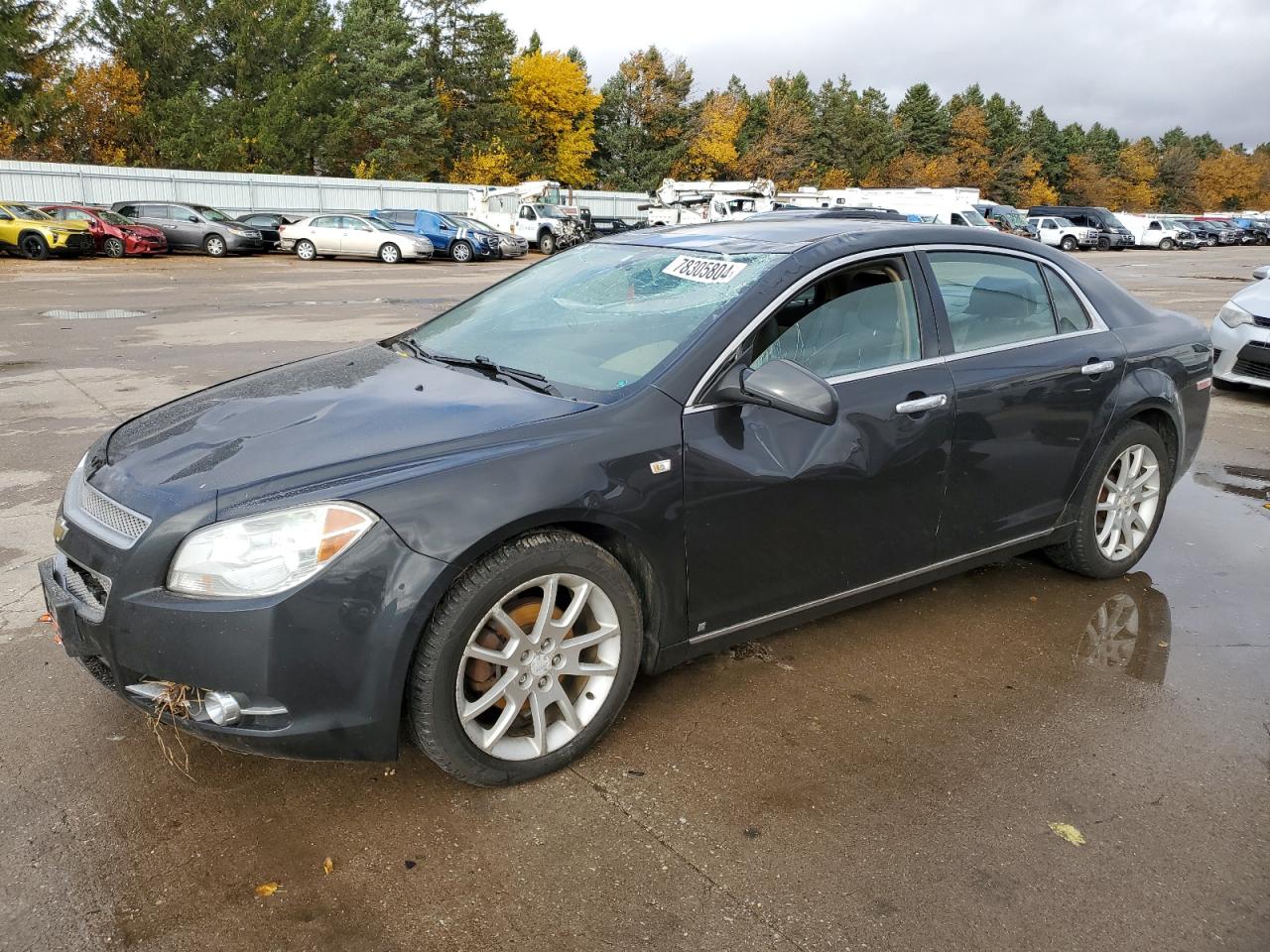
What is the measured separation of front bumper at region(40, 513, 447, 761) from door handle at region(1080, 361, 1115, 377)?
2.92 meters

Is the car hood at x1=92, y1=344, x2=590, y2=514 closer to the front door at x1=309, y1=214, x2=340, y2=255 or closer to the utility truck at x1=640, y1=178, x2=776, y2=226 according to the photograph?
the front door at x1=309, y1=214, x2=340, y2=255

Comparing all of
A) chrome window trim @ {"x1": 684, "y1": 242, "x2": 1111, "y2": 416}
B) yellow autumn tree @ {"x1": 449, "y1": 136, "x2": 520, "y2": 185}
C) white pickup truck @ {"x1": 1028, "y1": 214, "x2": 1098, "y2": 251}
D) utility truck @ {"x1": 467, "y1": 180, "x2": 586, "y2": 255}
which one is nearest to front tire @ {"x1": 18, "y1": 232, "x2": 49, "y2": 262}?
utility truck @ {"x1": 467, "y1": 180, "x2": 586, "y2": 255}

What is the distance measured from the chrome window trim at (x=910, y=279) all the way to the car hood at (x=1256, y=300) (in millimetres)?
6268

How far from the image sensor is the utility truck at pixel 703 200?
3828cm

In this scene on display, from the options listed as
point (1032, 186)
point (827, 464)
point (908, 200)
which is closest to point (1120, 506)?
point (827, 464)

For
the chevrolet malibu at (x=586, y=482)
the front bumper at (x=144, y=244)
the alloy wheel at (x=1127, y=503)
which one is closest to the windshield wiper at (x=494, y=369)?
the chevrolet malibu at (x=586, y=482)

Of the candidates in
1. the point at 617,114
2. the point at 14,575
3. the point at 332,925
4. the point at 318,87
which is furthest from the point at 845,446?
the point at 617,114

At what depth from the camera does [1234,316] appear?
9477 mm

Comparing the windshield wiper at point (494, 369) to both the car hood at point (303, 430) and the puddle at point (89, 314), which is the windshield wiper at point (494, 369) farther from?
the puddle at point (89, 314)

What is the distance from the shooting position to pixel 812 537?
11.0ft

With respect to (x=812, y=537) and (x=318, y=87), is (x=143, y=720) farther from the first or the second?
(x=318, y=87)

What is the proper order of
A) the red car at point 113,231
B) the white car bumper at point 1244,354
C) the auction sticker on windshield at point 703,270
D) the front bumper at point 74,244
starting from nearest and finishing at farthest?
the auction sticker on windshield at point 703,270 → the white car bumper at point 1244,354 → the front bumper at point 74,244 → the red car at point 113,231

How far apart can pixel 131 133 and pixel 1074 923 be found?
2307 inches

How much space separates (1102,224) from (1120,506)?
1994 inches
